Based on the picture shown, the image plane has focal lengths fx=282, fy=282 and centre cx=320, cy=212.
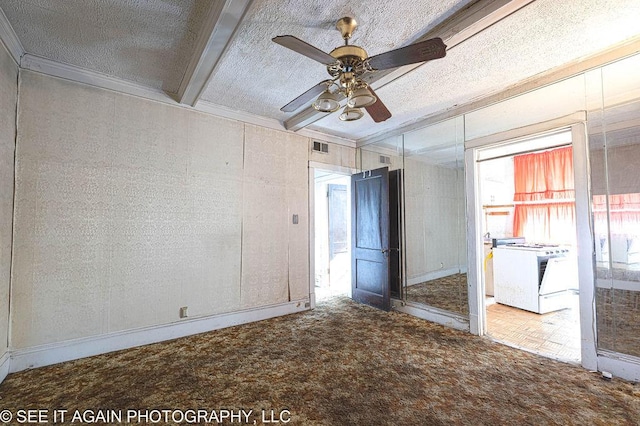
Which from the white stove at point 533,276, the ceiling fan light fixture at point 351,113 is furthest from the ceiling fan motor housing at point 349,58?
the white stove at point 533,276

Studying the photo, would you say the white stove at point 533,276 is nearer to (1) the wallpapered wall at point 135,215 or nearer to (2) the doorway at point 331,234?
(2) the doorway at point 331,234

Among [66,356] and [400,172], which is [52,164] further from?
[400,172]

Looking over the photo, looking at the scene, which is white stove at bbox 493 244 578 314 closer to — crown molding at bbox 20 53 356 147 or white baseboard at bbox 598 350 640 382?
white baseboard at bbox 598 350 640 382

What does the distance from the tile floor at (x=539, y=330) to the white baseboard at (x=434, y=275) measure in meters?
0.79

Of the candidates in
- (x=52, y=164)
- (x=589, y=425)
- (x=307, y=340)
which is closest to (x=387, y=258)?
(x=307, y=340)

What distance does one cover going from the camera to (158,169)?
3.26 m

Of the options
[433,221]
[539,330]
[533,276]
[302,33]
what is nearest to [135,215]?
[302,33]

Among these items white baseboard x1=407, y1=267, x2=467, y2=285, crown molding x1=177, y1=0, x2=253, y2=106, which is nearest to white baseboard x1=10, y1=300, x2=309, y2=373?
white baseboard x1=407, y1=267, x2=467, y2=285

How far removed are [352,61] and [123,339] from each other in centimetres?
348

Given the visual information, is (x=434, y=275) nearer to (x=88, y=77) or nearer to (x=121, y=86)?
(x=121, y=86)

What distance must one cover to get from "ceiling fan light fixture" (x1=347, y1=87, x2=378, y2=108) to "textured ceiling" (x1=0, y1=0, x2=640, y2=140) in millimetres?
569

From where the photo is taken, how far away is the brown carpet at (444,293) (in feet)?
11.6

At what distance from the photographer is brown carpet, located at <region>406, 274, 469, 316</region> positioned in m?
3.53

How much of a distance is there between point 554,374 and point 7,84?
17.4ft
